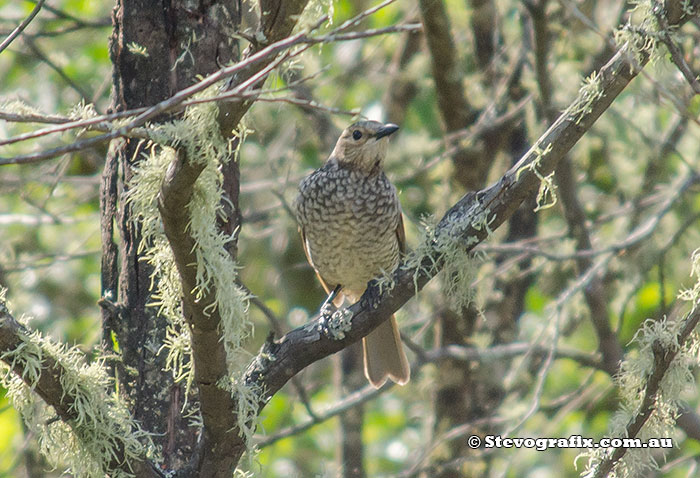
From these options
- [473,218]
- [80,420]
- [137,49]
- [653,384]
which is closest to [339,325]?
[473,218]

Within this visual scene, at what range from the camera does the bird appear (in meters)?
3.92

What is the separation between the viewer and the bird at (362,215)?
12.9 ft

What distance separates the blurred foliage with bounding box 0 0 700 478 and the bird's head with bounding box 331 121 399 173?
2.37ft

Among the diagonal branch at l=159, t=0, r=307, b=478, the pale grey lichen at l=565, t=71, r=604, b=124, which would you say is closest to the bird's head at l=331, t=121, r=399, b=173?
the pale grey lichen at l=565, t=71, r=604, b=124

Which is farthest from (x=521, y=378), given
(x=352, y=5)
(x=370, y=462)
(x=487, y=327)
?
(x=352, y=5)

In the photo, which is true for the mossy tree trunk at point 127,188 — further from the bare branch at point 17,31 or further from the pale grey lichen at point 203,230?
the bare branch at point 17,31

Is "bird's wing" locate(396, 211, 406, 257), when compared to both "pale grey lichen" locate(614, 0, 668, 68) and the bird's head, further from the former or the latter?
"pale grey lichen" locate(614, 0, 668, 68)

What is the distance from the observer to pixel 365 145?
3.91 metres

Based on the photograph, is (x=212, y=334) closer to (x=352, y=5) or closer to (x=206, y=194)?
(x=206, y=194)

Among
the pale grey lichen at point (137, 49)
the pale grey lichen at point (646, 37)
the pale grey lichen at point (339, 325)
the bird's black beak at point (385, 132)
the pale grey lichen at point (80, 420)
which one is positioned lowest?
the pale grey lichen at point (80, 420)

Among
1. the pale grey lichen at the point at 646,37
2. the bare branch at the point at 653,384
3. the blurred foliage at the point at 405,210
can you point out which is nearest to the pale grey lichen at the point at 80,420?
the bare branch at the point at 653,384

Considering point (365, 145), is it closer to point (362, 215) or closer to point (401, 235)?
point (362, 215)

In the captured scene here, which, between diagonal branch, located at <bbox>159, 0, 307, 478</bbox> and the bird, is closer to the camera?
diagonal branch, located at <bbox>159, 0, 307, 478</bbox>

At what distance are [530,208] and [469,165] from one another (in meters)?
0.56
